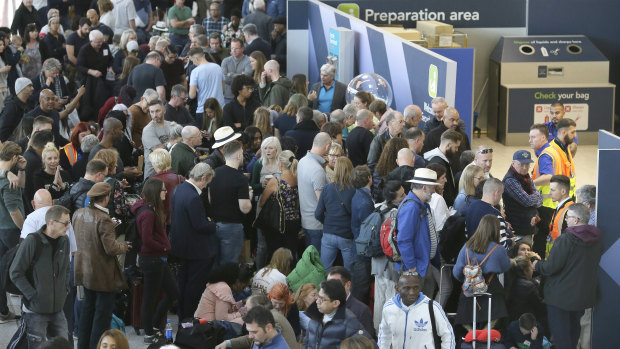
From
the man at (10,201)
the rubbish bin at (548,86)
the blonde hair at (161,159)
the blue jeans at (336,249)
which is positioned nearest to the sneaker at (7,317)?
the man at (10,201)

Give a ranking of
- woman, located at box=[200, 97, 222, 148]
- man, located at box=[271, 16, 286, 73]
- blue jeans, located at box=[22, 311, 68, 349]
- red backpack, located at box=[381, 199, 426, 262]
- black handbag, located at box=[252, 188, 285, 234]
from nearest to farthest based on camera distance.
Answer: blue jeans, located at box=[22, 311, 68, 349] < red backpack, located at box=[381, 199, 426, 262] < black handbag, located at box=[252, 188, 285, 234] < woman, located at box=[200, 97, 222, 148] < man, located at box=[271, 16, 286, 73]

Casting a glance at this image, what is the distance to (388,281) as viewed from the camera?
7.84 m

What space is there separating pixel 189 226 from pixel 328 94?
4.27 m

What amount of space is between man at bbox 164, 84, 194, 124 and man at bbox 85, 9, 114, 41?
150 inches

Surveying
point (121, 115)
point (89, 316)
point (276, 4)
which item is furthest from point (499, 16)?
point (89, 316)

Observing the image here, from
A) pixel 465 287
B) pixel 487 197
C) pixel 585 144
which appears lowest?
pixel 585 144

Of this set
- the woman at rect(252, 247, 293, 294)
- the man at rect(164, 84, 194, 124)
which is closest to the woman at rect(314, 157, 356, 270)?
the woman at rect(252, 247, 293, 294)

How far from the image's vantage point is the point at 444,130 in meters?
9.58

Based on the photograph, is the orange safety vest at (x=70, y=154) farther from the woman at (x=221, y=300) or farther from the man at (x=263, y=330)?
the man at (x=263, y=330)

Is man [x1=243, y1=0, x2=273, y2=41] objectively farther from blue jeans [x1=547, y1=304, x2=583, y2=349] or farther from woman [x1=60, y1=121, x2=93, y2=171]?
blue jeans [x1=547, y1=304, x2=583, y2=349]

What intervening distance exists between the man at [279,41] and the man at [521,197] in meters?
7.53

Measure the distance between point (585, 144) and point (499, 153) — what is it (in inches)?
59.1

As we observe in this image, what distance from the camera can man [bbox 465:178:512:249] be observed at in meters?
7.59

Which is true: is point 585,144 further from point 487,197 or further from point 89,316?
point 89,316
